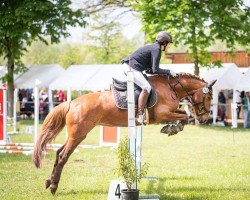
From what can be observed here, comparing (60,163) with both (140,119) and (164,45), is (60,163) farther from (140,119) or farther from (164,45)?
(164,45)

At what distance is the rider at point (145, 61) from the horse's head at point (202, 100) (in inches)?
41.0

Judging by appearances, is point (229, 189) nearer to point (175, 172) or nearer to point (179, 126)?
point (179, 126)

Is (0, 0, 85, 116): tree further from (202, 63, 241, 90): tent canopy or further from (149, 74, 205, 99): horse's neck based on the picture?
(149, 74, 205, 99): horse's neck

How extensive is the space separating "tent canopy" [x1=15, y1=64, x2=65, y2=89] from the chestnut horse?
81.3 feet

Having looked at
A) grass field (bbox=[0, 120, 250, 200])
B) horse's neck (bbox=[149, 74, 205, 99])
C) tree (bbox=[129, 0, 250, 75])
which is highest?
tree (bbox=[129, 0, 250, 75])

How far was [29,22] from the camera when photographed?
93.2 ft

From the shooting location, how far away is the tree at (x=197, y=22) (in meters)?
26.2

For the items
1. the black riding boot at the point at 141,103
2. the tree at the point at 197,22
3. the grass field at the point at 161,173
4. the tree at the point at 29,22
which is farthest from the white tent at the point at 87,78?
the black riding boot at the point at 141,103

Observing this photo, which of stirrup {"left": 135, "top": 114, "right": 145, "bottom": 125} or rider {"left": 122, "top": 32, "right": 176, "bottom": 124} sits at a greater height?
rider {"left": 122, "top": 32, "right": 176, "bottom": 124}

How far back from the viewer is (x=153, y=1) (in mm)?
26875

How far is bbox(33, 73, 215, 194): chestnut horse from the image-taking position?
895 centimetres

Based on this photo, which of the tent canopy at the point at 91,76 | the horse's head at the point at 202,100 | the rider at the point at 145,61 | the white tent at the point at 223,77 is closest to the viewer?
the rider at the point at 145,61

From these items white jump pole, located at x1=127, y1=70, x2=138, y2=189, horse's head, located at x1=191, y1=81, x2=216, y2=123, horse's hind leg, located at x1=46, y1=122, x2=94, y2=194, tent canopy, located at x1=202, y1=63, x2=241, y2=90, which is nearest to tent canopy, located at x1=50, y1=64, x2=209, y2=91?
tent canopy, located at x1=202, y1=63, x2=241, y2=90

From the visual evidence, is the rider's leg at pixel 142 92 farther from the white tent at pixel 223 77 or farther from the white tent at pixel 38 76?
the white tent at pixel 38 76
